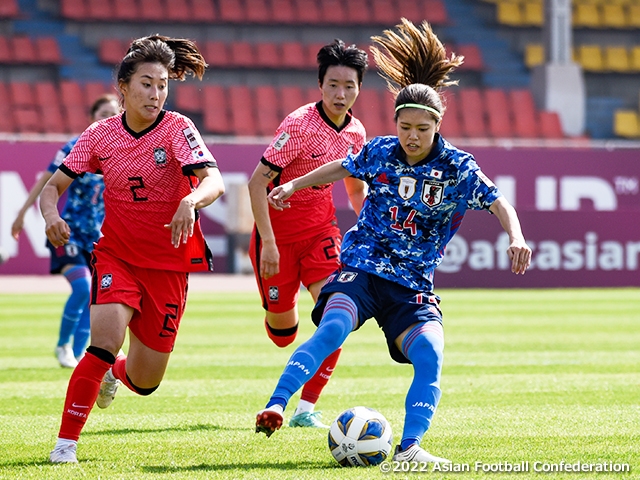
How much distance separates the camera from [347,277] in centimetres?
588

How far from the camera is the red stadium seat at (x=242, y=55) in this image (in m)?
30.8

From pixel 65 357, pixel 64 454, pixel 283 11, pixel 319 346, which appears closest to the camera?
pixel 319 346

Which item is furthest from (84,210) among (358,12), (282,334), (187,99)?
(358,12)

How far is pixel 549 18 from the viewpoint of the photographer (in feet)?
94.3

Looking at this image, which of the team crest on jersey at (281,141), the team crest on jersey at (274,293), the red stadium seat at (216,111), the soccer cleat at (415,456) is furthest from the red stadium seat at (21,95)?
the soccer cleat at (415,456)

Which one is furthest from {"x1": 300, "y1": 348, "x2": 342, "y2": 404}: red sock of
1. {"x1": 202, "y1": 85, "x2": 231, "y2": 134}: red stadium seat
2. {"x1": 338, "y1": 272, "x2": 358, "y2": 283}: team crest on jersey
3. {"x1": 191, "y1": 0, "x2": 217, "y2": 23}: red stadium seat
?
{"x1": 191, "y1": 0, "x2": 217, "y2": 23}: red stadium seat

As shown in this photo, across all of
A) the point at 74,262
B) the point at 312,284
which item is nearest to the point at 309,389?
the point at 312,284

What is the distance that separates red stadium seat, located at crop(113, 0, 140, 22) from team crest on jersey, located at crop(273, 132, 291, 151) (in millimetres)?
25009

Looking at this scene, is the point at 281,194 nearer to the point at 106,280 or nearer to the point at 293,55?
the point at 106,280

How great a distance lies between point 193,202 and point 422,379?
144cm

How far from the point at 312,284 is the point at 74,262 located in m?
3.34

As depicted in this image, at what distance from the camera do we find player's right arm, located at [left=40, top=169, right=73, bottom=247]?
18.9ft

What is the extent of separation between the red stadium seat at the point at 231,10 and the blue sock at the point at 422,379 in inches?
1065

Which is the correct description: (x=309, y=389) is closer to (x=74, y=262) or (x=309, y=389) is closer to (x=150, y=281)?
(x=150, y=281)
